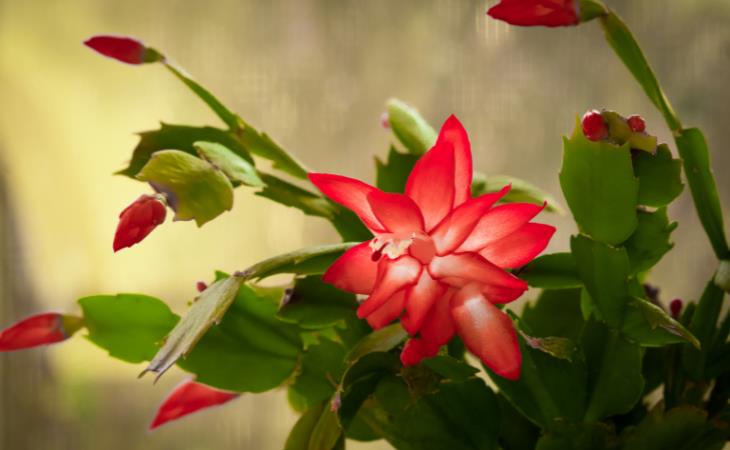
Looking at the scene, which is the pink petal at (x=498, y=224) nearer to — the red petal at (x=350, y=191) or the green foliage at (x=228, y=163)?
the red petal at (x=350, y=191)

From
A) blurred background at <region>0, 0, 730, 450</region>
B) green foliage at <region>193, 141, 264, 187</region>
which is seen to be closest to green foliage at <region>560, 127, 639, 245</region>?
green foliage at <region>193, 141, 264, 187</region>

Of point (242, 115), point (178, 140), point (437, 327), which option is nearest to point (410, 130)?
point (178, 140)

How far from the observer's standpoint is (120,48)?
24.7 inches

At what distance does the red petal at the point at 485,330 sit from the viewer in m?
0.44

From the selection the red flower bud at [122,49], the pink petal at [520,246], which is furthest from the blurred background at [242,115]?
the pink petal at [520,246]

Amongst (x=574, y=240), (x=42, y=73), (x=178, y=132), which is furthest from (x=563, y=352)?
(x=42, y=73)

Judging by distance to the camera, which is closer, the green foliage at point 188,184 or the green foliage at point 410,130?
the green foliage at point 188,184

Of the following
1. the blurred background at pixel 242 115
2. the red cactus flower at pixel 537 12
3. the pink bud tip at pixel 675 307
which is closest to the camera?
the red cactus flower at pixel 537 12

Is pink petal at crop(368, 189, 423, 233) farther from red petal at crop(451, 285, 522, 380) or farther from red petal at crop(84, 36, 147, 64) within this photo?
red petal at crop(84, 36, 147, 64)

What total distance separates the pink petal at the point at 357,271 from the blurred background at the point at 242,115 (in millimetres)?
926

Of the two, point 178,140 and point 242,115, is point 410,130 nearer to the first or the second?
point 178,140

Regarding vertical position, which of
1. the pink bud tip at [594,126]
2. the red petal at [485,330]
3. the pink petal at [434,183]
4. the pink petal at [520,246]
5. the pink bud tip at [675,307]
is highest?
the pink bud tip at [594,126]

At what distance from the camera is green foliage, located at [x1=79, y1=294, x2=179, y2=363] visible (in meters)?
0.62

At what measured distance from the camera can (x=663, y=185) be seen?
1.79 feet
